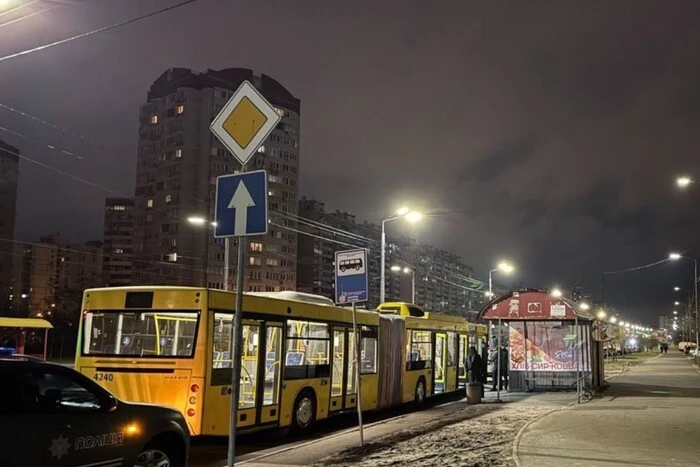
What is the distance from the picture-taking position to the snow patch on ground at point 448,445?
33.1ft

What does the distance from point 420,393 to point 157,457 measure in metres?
13.4

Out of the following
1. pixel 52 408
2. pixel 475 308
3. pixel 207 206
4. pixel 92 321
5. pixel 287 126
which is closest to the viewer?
pixel 52 408

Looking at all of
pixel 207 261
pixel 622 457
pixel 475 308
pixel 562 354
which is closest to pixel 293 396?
pixel 622 457

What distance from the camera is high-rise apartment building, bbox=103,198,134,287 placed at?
10138cm

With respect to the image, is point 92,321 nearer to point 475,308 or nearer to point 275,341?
point 275,341

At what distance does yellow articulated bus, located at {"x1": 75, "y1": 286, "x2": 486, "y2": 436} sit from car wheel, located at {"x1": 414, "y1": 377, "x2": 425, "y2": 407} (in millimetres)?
3674

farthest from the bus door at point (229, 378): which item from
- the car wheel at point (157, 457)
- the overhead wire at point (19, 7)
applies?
the overhead wire at point (19, 7)

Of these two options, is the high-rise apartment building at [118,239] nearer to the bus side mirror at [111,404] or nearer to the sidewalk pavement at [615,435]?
the sidewalk pavement at [615,435]

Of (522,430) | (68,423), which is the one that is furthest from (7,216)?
(68,423)

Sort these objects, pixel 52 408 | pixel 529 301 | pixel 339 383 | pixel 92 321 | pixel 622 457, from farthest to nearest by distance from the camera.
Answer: pixel 529 301
pixel 339 383
pixel 92 321
pixel 622 457
pixel 52 408

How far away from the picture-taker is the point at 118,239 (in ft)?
349

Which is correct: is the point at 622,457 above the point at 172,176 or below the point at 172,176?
below

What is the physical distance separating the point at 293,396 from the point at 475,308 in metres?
135

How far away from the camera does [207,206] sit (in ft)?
279
